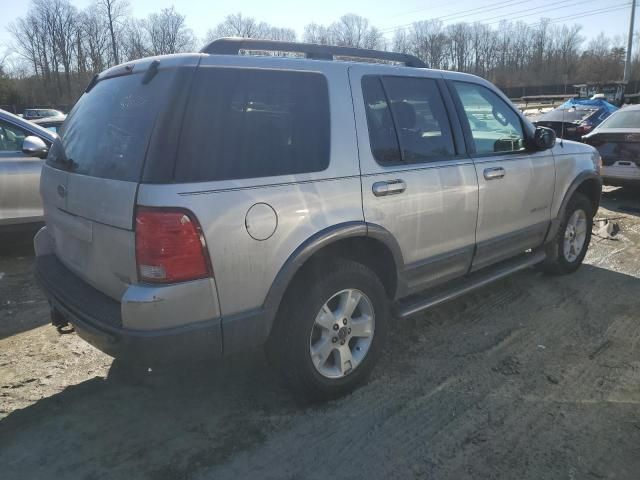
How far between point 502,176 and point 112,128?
2804mm

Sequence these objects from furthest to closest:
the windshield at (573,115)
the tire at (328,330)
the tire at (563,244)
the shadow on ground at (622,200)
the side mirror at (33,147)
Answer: the windshield at (573,115)
the shadow on ground at (622,200)
the tire at (563,244)
the side mirror at (33,147)
the tire at (328,330)

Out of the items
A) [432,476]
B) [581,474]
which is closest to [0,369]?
[432,476]

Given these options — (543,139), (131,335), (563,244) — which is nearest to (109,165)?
(131,335)

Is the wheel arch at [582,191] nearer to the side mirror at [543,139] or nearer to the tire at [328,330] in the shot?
the side mirror at [543,139]

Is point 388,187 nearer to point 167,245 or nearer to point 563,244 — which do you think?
point 167,245

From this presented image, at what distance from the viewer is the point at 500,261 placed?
14.1ft

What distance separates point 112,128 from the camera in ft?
8.71

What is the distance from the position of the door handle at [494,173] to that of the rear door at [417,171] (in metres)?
0.16

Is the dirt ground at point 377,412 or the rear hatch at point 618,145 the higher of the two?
the rear hatch at point 618,145

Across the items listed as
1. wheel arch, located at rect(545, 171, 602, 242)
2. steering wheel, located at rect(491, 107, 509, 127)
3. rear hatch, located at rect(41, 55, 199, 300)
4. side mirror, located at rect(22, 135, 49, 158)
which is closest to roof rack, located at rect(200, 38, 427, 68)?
rear hatch, located at rect(41, 55, 199, 300)

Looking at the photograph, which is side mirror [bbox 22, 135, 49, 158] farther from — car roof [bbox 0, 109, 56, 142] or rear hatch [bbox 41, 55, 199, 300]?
car roof [bbox 0, 109, 56, 142]

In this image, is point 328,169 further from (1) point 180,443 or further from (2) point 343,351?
(1) point 180,443

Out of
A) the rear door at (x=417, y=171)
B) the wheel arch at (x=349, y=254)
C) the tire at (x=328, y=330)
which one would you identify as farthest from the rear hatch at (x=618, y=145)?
the tire at (x=328, y=330)

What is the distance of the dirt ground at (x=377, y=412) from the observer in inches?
98.3
